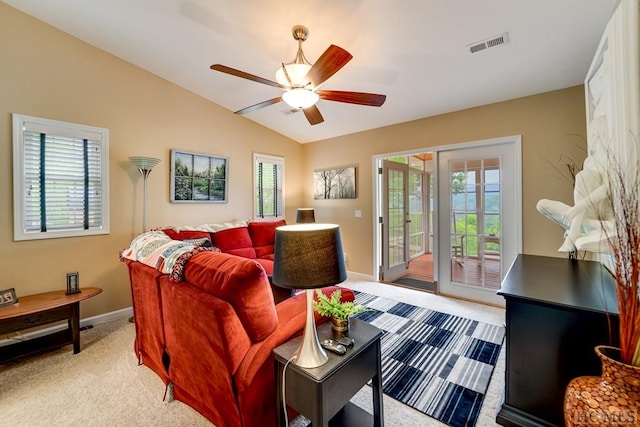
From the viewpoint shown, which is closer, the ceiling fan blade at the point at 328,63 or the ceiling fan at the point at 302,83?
the ceiling fan blade at the point at 328,63

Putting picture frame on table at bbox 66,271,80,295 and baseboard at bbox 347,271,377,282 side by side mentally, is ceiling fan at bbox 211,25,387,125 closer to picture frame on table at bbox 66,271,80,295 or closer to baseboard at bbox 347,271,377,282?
picture frame on table at bbox 66,271,80,295

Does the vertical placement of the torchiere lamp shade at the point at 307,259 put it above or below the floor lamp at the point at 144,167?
below

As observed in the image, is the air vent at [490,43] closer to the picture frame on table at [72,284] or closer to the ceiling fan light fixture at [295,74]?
the ceiling fan light fixture at [295,74]

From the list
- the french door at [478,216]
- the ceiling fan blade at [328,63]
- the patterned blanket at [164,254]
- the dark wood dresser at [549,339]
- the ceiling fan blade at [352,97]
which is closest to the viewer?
the dark wood dresser at [549,339]

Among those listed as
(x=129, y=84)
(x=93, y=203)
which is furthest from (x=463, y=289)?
(x=129, y=84)

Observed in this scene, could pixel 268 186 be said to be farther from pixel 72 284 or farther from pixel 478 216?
pixel 478 216

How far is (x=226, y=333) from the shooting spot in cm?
124

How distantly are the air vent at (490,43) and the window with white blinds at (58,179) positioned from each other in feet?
12.9

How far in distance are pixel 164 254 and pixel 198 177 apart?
7.80 ft

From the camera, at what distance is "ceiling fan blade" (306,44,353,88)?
1690mm

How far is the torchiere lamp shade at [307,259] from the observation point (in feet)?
3.54

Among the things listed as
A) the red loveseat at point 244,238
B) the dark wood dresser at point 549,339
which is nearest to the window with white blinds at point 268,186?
the red loveseat at point 244,238

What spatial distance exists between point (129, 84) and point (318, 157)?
9.84 feet

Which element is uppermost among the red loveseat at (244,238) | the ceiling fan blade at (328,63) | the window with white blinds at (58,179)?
the ceiling fan blade at (328,63)
